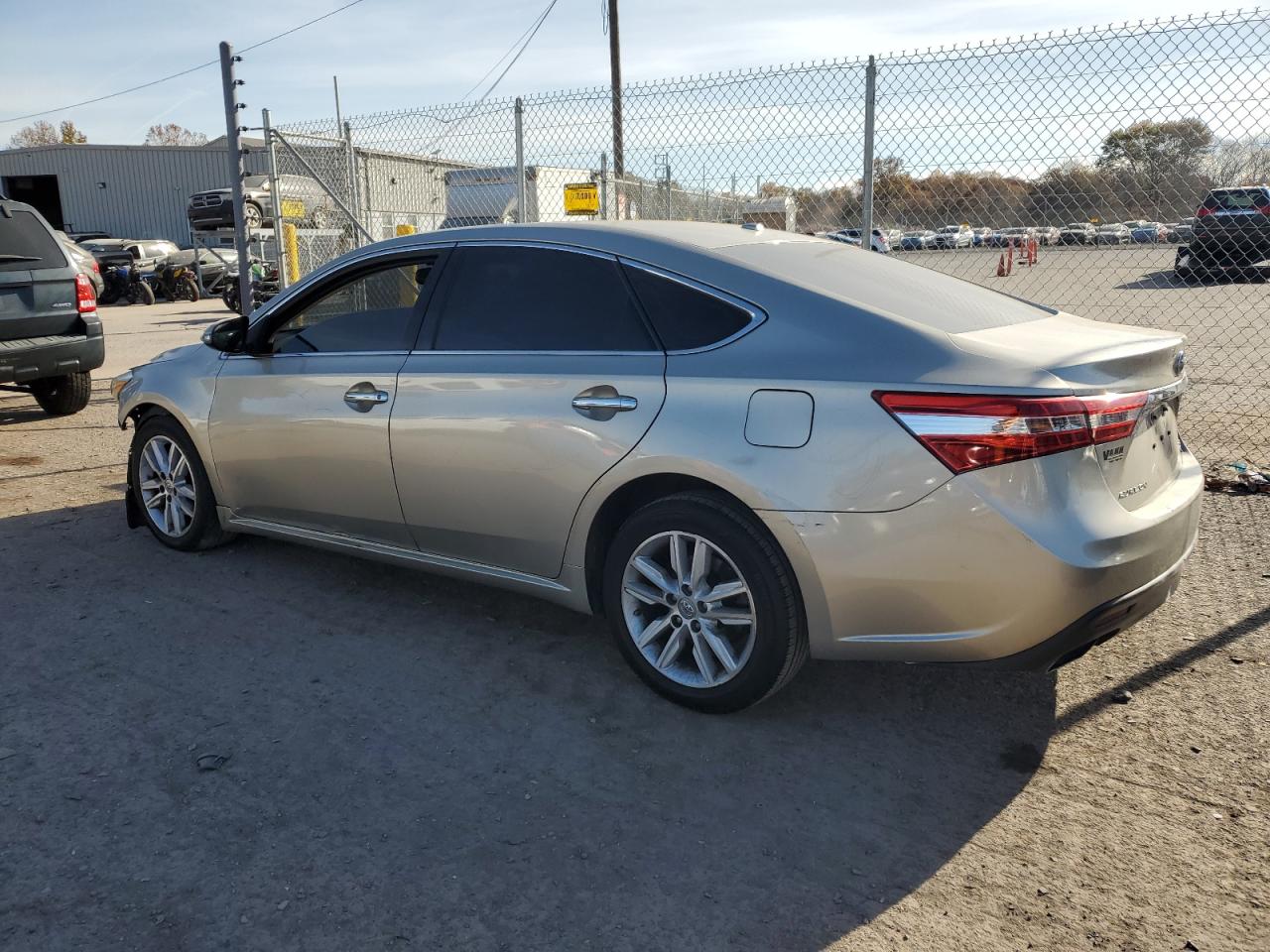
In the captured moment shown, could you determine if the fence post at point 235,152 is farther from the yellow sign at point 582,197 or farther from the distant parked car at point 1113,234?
the distant parked car at point 1113,234

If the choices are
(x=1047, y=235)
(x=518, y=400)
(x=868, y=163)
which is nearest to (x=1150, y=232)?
(x=1047, y=235)

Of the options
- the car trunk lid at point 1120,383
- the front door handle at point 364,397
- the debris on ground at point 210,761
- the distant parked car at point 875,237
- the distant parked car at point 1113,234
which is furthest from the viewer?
the distant parked car at point 875,237

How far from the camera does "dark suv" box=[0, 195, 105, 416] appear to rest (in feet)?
26.8

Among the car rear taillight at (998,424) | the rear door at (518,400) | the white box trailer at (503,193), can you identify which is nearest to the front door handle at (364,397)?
the rear door at (518,400)

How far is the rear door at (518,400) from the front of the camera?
3557mm

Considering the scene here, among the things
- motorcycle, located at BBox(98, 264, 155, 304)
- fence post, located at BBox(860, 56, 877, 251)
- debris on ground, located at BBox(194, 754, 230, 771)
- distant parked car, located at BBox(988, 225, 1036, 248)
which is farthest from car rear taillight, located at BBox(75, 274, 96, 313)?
motorcycle, located at BBox(98, 264, 155, 304)

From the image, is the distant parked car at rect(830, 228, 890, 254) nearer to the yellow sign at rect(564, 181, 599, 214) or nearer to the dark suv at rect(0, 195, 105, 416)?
the yellow sign at rect(564, 181, 599, 214)

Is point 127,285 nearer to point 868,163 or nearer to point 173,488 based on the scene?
point 173,488

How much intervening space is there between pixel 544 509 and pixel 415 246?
1.35m

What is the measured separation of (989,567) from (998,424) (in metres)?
0.40

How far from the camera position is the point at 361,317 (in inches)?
175

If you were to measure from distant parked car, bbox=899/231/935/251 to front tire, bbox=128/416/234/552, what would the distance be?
465 cm

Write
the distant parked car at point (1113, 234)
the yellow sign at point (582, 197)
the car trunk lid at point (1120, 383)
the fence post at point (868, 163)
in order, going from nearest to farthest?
the car trunk lid at point (1120, 383)
the fence post at point (868, 163)
the distant parked car at point (1113, 234)
the yellow sign at point (582, 197)

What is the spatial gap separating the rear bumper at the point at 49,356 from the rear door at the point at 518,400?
222 inches
